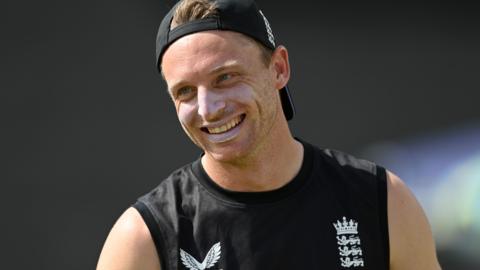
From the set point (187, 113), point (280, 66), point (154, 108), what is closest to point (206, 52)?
point (187, 113)

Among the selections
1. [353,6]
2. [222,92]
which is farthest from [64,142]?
[222,92]

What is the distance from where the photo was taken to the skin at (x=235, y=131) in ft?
8.03

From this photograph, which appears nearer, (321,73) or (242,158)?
(242,158)

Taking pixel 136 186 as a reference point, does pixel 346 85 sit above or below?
above

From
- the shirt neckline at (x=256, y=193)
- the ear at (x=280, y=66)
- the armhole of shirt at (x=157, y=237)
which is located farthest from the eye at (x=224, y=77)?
the armhole of shirt at (x=157, y=237)

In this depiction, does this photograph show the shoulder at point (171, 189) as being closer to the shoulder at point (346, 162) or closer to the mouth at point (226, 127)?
the mouth at point (226, 127)

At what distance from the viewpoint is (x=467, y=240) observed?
4.96 metres

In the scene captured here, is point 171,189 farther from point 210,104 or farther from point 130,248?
point 210,104

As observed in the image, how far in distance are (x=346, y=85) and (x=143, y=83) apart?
1235mm

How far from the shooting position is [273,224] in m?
2.61

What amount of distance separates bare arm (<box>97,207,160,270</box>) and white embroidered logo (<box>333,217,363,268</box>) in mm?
579

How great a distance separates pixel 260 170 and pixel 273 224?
0.18 metres

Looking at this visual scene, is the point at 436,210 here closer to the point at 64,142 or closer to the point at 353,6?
the point at 353,6

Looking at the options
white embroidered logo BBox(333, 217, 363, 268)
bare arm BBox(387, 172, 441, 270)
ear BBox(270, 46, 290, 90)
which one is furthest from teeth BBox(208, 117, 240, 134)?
bare arm BBox(387, 172, 441, 270)
